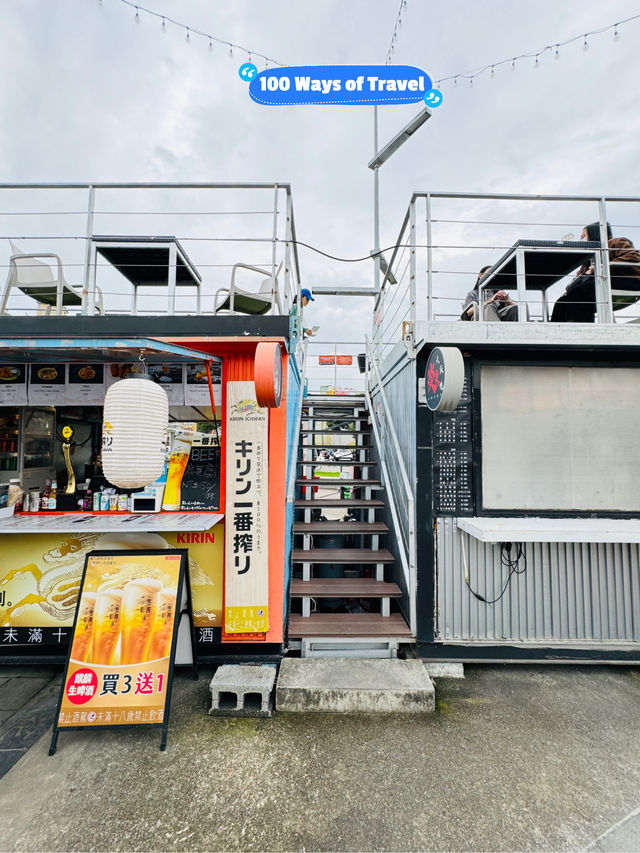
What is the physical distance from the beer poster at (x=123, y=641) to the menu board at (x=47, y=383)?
2.03m

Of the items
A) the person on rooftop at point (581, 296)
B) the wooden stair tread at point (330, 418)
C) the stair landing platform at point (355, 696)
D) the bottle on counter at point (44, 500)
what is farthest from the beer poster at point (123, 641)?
the person on rooftop at point (581, 296)

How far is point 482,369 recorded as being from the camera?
436 centimetres

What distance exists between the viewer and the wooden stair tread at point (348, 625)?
406 centimetres

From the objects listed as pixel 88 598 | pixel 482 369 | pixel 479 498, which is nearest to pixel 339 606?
pixel 479 498

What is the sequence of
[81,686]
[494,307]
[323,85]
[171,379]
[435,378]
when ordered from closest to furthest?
[81,686] < [435,378] < [171,379] < [323,85] < [494,307]

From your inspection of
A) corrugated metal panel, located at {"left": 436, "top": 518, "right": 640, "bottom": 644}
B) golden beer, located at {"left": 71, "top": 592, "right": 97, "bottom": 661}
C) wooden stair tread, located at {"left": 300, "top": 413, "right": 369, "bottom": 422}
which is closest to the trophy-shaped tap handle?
golden beer, located at {"left": 71, "top": 592, "right": 97, "bottom": 661}

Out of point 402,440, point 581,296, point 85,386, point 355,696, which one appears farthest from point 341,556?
point 581,296

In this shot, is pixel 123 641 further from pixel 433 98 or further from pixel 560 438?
pixel 433 98

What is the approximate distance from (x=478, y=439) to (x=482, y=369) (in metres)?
0.82

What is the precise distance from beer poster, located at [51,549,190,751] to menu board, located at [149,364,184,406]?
70.1 inches

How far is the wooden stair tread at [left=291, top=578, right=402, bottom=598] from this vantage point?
4365 millimetres

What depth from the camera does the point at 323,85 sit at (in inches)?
215

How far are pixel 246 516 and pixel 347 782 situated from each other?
7.61 feet

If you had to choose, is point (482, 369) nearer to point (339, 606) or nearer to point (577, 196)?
point (577, 196)
